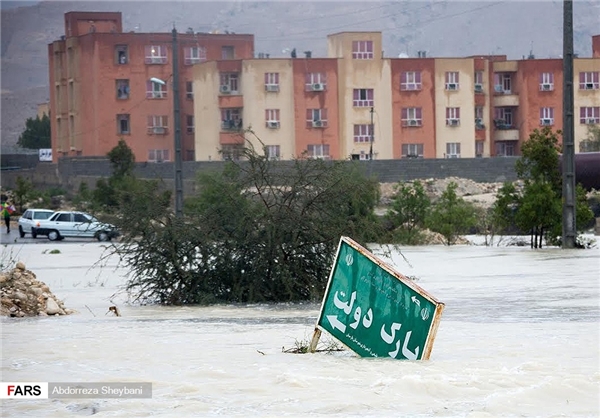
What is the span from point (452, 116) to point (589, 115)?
1093 cm

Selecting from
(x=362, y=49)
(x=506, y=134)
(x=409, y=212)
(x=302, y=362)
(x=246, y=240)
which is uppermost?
(x=362, y=49)

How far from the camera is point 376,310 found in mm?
13570

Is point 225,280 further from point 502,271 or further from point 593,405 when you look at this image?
point 593,405

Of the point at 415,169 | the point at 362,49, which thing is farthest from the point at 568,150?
the point at 362,49

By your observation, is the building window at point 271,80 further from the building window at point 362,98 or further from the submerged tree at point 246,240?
the submerged tree at point 246,240

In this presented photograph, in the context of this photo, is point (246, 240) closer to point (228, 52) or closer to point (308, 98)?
point (308, 98)

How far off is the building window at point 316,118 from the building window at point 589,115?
19.7 m

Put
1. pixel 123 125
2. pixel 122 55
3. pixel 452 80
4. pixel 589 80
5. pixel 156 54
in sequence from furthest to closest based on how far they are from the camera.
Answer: pixel 123 125 < pixel 156 54 < pixel 122 55 < pixel 589 80 < pixel 452 80

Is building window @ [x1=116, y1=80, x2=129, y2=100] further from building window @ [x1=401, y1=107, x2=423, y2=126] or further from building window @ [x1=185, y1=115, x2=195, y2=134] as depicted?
building window @ [x1=401, y1=107, x2=423, y2=126]

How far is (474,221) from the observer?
1802 inches

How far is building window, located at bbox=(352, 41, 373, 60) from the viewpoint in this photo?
316 feet

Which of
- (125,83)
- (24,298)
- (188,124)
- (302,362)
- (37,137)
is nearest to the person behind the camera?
(302,362)

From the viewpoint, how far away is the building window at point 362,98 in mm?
93438

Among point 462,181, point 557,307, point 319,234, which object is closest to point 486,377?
point 557,307
